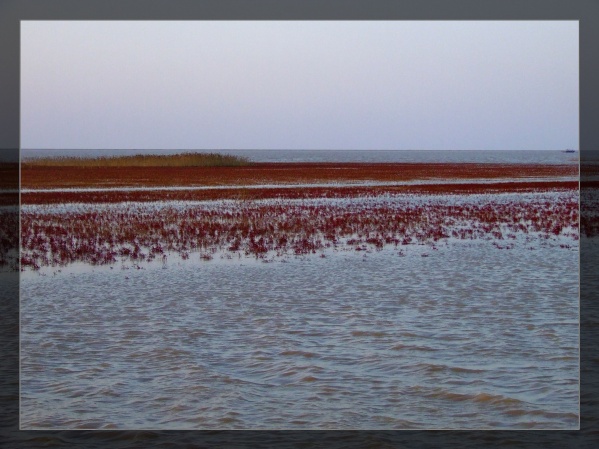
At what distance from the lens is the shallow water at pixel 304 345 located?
27.9 feet

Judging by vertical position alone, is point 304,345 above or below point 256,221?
below

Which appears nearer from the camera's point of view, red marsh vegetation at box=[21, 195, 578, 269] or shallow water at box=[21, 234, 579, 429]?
shallow water at box=[21, 234, 579, 429]

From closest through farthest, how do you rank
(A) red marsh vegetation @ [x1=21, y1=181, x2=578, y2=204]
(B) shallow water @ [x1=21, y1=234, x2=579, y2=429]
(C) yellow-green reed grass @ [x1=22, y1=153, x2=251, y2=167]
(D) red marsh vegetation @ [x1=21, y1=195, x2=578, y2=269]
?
(B) shallow water @ [x1=21, y1=234, x2=579, y2=429]
(D) red marsh vegetation @ [x1=21, y1=195, x2=578, y2=269]
(A) red marsh vegetation @ [x1=21, y1=181, x2=578, y2=204]
(C) yellow-green reed grass @ [x1=22, y1=153, x2=251, y2=167]

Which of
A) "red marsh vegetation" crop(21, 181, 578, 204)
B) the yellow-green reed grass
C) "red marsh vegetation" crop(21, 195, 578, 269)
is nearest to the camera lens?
"red marsh vegetation" crop(21, 195, 578, 269)

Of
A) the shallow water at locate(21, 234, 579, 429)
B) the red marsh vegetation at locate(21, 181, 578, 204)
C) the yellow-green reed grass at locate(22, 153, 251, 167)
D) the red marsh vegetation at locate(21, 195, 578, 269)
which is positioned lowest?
the shallow water at locate(21, 234, 579, 429)

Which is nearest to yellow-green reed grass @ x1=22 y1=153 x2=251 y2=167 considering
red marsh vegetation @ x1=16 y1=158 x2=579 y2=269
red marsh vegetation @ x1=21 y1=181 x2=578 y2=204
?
red marsh vegetation @ x1=16 y1=158 x2=579 y2=269

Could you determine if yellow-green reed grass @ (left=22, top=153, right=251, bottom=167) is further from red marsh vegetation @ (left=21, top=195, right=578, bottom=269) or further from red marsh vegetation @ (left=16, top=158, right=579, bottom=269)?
red marsh vegetation @ (left=21, top=195, right=578, bottom=269)

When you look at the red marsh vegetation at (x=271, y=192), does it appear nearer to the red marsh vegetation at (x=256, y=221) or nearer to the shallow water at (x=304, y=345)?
the red marsh vegetation at (x=256, y=221)

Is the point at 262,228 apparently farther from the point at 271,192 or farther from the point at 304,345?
the point at 271,192

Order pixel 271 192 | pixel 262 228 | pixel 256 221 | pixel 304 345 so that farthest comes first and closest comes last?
pixel 271 192 → pixel 256 221 → pixel 262 228 → pixel 304 345

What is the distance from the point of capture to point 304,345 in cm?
1104

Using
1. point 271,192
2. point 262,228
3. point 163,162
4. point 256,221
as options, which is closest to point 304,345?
point 262,228

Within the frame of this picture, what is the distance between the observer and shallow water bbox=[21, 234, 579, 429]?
8508mm
